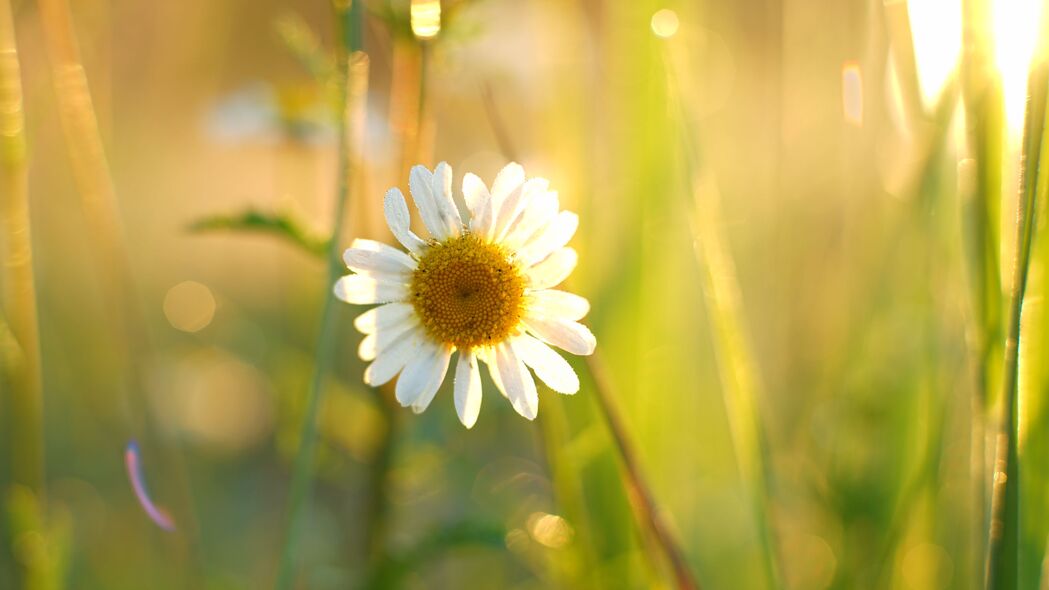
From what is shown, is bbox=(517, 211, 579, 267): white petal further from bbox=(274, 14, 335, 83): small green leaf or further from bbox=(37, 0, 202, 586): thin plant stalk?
bbox=(37, 0, 202, 586): thin plant stalk

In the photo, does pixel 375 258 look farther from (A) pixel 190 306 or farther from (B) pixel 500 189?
(A) pixel 190 306

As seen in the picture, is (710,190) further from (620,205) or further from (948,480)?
(948,480)

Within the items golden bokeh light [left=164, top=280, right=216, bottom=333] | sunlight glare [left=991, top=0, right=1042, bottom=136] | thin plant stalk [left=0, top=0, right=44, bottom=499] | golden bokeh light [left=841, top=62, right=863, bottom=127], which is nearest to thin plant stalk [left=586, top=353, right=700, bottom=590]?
sunlight glare [left=991, top=0, right=1042, bottom=136]

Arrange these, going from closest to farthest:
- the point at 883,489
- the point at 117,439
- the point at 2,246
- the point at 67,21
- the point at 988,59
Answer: the point at 988,59, the point at 67,21, the point at 883,489, the point at 117,439, the point at 2,246

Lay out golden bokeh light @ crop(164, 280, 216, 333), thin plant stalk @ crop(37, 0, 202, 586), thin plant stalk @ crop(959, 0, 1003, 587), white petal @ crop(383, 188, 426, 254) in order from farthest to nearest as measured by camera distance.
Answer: golden bokeh light @ crop(164, 280, 216, 333)
thin plant stalk @ crop(37, 0, 202, 586)
thin plant stalk @ crop(959, 0, 1003, 587)
white petal @ crop(383, 188, 426, 254)

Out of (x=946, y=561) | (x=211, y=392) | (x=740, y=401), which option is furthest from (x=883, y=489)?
(x=211, y=392)

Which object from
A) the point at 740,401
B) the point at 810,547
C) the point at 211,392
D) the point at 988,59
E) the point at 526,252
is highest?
the point at 988,59
